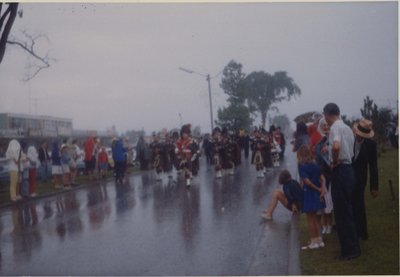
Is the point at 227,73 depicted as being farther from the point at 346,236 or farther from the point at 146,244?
the point at 346,236

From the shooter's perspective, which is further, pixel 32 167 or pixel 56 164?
pixel 56 164

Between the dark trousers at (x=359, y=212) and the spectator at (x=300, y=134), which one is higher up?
the spectator at (x=300, y=134)

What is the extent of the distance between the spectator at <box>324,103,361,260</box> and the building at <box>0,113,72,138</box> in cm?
847

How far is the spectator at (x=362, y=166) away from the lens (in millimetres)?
7992

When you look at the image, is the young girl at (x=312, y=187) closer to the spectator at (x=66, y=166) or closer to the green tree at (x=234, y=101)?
the green tree at (x=234, y=101)

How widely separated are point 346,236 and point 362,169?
138cm

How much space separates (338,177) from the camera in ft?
24.0

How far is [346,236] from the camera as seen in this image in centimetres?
721

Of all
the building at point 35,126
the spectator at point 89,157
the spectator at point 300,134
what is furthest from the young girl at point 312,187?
the spectator at point 89,157

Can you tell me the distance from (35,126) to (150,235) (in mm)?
12028

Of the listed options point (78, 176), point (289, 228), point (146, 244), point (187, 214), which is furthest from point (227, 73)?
point (78, 176)

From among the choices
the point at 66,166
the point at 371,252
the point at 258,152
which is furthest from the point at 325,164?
the point at 66,166

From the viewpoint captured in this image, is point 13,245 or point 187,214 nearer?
point 13,245

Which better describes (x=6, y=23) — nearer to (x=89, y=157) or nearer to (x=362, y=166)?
(x=89, y=157)
